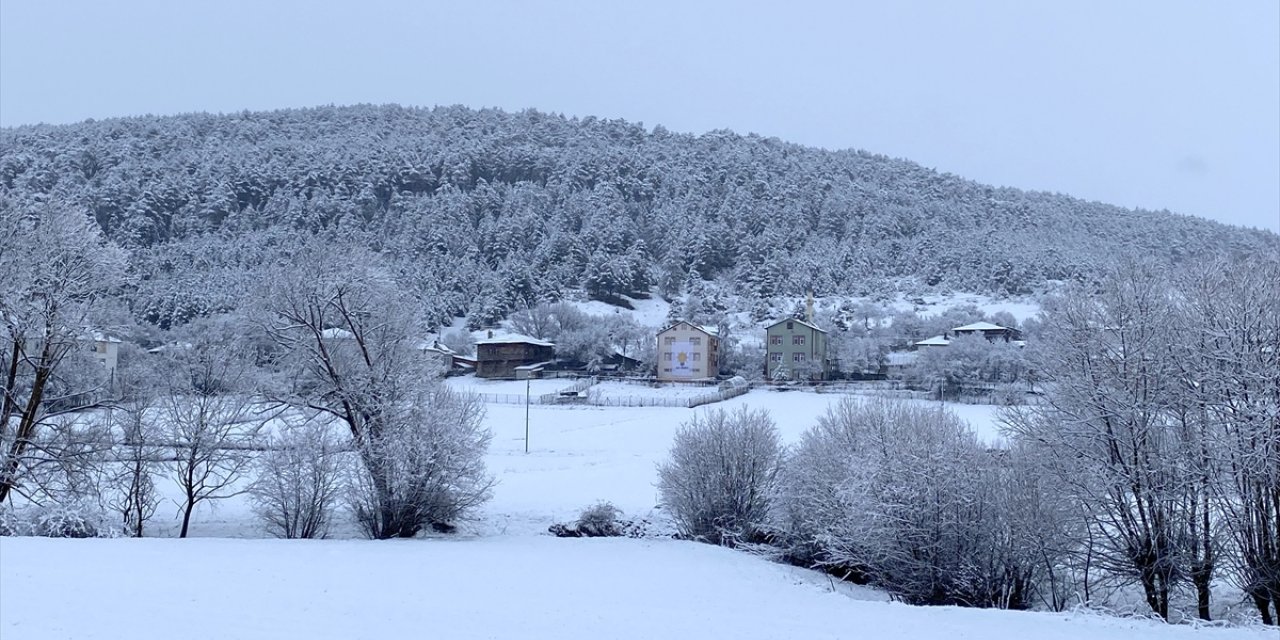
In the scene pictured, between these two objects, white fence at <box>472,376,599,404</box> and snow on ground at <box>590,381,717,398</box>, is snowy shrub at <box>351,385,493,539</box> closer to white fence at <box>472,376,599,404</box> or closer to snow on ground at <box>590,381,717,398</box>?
white fence at <box>472,376,599,404</box>

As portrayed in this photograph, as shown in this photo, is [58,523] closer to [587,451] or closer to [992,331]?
[587,451]

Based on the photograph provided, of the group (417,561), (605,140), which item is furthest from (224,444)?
(605,140)

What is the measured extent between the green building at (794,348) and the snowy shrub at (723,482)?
48623mm

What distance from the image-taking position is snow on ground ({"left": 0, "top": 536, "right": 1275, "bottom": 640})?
12.5 meters

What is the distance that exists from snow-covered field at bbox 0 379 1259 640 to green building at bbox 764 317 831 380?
169ft

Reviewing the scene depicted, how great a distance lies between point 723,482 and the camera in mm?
23531

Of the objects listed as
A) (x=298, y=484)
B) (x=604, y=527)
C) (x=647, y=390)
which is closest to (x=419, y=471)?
(x=298, y=484)

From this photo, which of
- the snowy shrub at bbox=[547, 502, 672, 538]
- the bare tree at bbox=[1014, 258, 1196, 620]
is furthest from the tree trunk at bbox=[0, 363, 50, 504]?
the bare tree at bbox=[1014, 258, 1196, 620]

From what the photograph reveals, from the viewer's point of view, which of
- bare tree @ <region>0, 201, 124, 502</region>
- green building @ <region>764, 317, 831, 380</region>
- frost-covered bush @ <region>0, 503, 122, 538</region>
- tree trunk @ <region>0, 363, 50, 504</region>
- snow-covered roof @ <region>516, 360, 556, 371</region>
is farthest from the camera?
snow-covered roof @ <region>516, 360, 556, 371</region>

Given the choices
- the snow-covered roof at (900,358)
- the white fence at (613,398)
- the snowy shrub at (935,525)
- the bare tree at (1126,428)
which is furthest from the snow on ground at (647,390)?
the bare tree at (1126,428)

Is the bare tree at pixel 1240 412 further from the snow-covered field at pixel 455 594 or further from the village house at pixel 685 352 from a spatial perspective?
the village house at pixel 685 352

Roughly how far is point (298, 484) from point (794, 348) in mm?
57269

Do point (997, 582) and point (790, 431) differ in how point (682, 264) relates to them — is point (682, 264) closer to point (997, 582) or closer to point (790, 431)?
point (790, 431)

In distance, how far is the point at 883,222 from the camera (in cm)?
14300
